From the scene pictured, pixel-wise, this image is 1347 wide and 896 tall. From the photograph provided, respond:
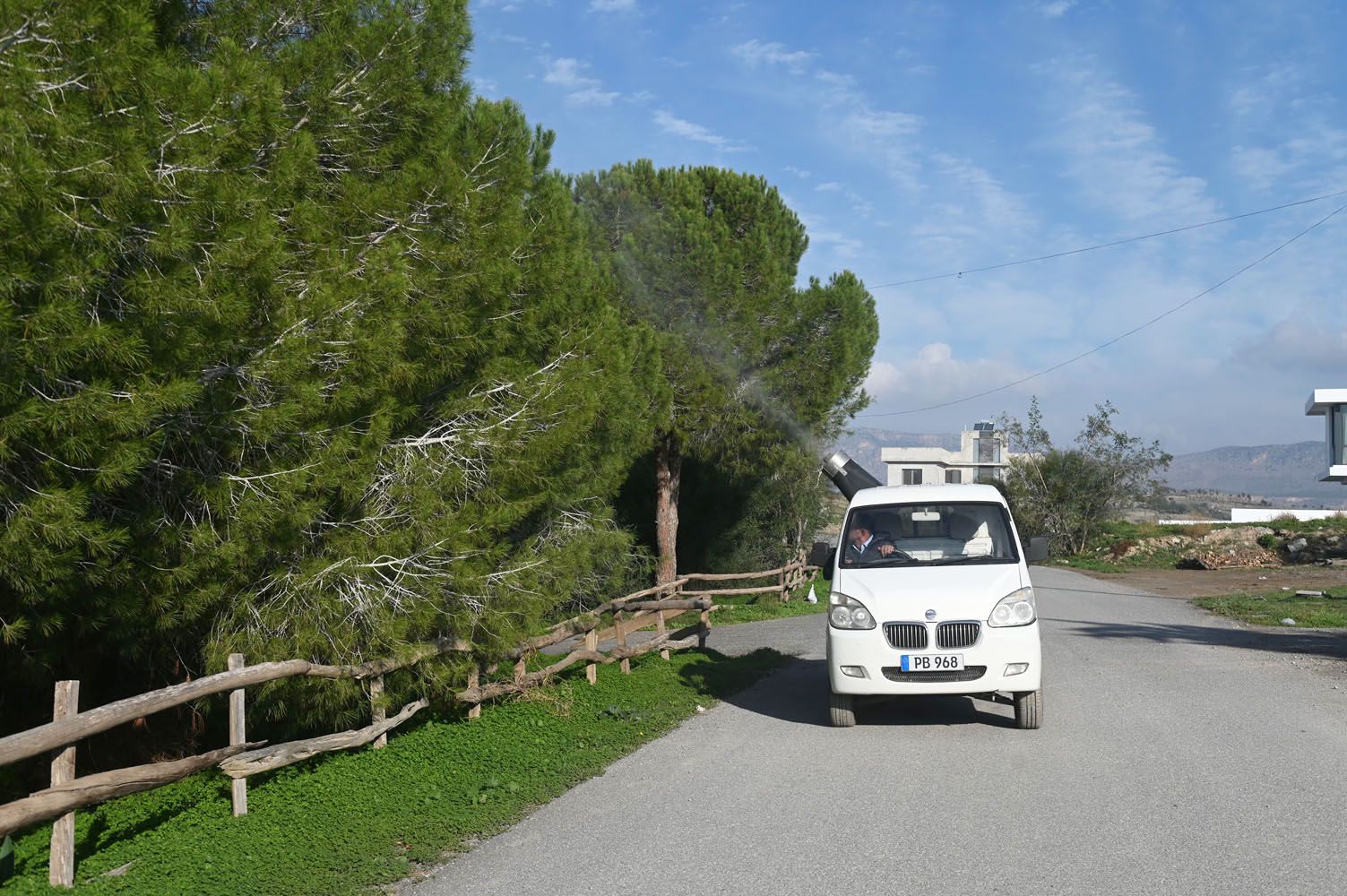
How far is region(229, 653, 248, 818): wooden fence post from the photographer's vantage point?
23.0 feet

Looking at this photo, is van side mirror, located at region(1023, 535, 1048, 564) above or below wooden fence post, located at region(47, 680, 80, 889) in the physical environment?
above

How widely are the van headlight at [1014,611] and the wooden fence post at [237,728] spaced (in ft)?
18.7

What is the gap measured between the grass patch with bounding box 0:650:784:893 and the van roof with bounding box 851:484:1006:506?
2.77 metres

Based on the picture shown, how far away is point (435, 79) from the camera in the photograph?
32.2 feet

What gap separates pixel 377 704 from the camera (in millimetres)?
8680

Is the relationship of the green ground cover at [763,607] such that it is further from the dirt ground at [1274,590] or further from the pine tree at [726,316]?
the dirt ground at [1274,590]

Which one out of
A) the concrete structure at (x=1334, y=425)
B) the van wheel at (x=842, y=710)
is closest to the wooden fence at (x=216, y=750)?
the van wheel at (x=842, y=710)

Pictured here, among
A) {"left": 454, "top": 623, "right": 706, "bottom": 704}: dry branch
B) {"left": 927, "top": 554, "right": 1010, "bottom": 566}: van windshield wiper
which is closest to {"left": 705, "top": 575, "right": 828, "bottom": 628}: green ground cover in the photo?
{"left": 454, "top": 623, "right": 706, "bottom": 704}: dry branch

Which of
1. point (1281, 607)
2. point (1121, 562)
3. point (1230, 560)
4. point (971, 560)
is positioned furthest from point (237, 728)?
point (1121, 562)

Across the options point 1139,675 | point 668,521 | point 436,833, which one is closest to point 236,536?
point 436,833

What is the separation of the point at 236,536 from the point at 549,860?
3.10 m

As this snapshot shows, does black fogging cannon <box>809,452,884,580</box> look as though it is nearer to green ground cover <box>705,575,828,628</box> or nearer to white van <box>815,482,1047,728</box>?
green ground cover <box>705,575,828,628</box>

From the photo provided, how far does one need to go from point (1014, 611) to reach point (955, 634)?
531 mm

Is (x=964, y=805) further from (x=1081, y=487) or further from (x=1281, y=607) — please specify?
(x=1081, y=487)
